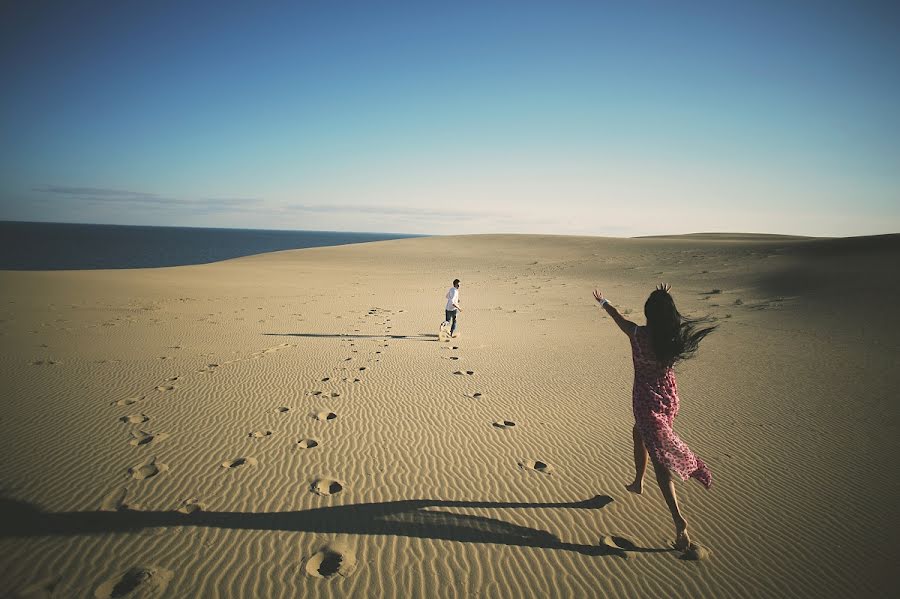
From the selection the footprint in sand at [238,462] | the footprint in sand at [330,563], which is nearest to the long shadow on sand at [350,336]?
the footprint in sand at [238,462]

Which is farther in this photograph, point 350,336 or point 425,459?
point 350,336

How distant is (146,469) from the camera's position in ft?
16.0

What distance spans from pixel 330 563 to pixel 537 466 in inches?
113

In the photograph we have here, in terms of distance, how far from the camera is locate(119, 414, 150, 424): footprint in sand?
6.13 meters

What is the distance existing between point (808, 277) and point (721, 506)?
2026 centimetres

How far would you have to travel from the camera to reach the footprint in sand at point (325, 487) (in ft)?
15.0

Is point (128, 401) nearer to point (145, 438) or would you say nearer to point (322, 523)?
point (145, 438)

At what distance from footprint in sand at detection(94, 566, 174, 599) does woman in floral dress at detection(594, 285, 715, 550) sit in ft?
14.9

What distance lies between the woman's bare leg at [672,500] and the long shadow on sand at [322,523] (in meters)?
0.28

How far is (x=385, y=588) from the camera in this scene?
338 centimetres

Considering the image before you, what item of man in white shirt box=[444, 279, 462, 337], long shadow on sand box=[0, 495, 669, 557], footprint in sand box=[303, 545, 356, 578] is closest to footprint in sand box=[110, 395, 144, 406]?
long shadow on sand box=[0, 495, 669, 557]

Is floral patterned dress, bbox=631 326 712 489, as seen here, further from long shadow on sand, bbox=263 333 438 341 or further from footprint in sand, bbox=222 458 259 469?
long shadow on sand, bbox=263 333 438 341

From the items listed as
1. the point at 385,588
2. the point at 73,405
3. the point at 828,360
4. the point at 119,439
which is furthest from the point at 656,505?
the point at 73,405

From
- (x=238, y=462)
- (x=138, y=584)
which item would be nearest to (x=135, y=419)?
(x=238, y=462)
